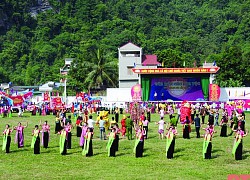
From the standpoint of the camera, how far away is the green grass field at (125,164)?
47.8ft

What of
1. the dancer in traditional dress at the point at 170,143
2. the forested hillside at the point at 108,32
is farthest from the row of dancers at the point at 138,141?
the forested hillside at the point at 108,32

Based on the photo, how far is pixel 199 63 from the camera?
8888cm

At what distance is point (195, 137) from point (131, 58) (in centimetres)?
3732

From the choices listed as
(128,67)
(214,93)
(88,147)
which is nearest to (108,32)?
(128,67)

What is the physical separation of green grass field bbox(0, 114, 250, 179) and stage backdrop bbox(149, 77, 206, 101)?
26145mm

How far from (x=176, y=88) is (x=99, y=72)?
17.0m

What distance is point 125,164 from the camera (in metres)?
16.3

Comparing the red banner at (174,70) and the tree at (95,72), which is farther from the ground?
the tree at (95,72)

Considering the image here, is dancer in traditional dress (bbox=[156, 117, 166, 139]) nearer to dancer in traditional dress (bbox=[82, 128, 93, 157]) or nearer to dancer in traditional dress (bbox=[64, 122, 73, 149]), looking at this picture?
dancer in traditional dress (bbox=[64, 122, 73, 149])

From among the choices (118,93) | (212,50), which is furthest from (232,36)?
(118,93)

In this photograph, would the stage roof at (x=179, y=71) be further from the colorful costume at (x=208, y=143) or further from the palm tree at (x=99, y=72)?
the colorful costume at (x=208, y=143)

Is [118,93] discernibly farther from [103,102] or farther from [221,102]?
[221,102]

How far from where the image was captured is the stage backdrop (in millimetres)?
47000

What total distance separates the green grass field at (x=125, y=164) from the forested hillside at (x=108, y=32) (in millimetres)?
46084
